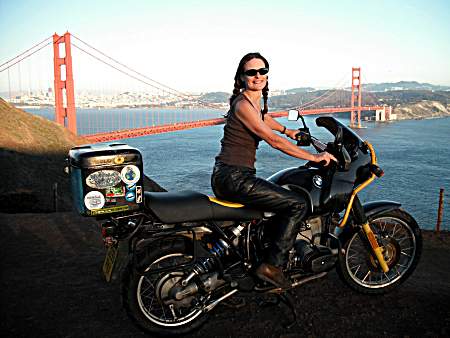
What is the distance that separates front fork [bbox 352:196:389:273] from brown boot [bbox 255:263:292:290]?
3.07ft

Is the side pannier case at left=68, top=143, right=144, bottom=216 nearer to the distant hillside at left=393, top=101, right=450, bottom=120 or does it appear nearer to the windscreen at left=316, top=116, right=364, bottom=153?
the windscreen at left=316, top=116, right=364, bottom=153

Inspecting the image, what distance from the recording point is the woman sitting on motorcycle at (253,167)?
312 centimetres

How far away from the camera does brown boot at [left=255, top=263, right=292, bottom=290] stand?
10.7ft

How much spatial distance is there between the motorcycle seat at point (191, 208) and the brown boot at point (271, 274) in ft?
1.28

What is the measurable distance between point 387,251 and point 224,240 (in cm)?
172

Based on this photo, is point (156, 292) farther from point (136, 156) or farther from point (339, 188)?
point (339, 188)

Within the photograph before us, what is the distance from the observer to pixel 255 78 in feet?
10.6

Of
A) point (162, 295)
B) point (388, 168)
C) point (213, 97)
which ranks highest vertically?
point (213, 97)

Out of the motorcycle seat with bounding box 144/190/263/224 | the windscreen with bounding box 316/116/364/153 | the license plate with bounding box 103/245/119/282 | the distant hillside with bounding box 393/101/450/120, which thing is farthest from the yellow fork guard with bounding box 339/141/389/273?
the distant hillside with bounding box 393/101/450/120

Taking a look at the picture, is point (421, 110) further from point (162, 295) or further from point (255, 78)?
point (162, 295)

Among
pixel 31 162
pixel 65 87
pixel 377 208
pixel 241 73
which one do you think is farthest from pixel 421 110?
pixel 241 73

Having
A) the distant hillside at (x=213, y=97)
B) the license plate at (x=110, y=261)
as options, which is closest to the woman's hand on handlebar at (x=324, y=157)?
the license plate at (x=110, y=261)

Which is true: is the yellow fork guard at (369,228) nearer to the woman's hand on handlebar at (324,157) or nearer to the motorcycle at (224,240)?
the motorcycle at (224,240)

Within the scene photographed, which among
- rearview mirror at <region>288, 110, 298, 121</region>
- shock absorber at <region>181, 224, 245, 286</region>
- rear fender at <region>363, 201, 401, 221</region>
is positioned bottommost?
shock absorber at <region>181, 224, 245, 286</region>
